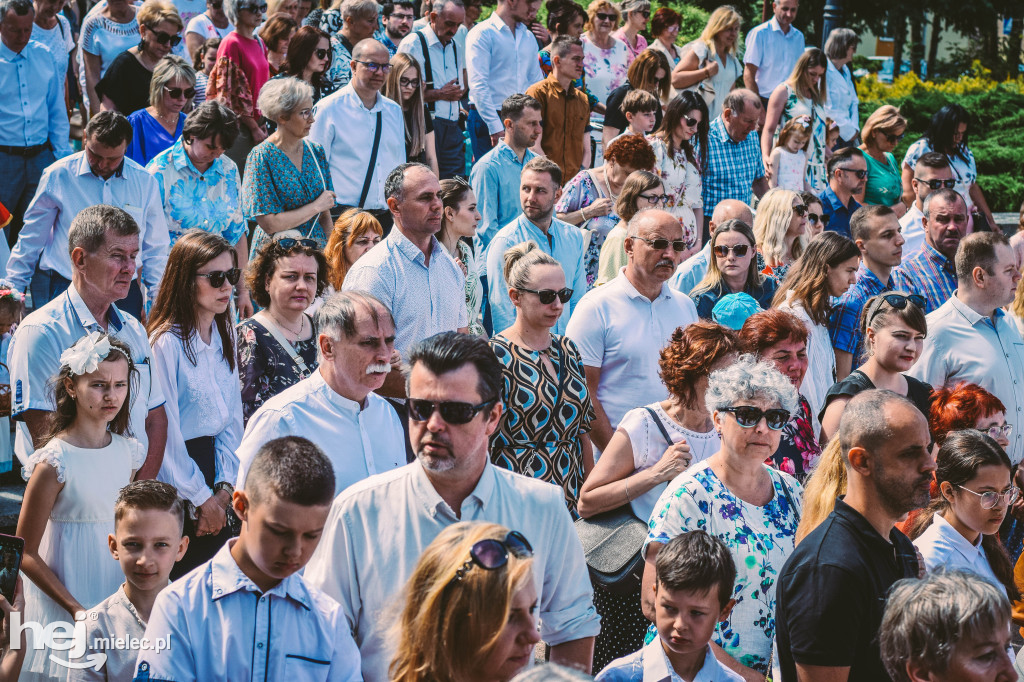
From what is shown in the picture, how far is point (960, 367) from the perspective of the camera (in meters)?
6.53

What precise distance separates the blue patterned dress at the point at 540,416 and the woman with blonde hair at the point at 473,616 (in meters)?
2.46

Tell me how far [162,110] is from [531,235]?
2.82 meters

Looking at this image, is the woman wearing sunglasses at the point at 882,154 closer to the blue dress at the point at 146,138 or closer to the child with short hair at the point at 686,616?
the blue dress at the point at 146,138

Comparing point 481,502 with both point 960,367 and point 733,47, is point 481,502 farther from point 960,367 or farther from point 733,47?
point 733,47

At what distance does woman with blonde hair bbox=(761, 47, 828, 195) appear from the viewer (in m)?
11.1

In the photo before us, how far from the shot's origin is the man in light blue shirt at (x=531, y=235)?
738 centimetres

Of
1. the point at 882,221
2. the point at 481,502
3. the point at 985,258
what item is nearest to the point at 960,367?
the point at 985,258

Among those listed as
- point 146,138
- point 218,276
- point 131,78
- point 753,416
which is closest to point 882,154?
point 146,138

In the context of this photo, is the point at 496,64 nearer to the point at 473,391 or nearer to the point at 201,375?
the point at 201,375

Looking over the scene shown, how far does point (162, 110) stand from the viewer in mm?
8078

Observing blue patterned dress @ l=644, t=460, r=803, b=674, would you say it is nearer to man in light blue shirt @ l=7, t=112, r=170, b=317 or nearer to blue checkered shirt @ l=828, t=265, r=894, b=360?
blue checkered shirt @ l=828, t=265, r=894, b=360

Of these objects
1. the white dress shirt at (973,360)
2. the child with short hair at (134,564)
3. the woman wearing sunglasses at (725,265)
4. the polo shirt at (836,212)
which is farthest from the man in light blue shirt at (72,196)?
the polo shirt at (836,212)

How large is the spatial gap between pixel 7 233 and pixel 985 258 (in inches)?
282

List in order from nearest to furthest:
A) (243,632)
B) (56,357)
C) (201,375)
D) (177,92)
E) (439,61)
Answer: (243,632) < (56,357) < (201,375) < (177,92) < (439,61)
